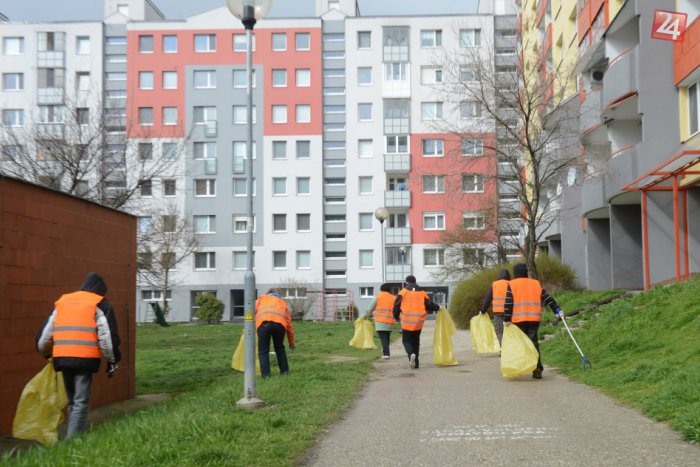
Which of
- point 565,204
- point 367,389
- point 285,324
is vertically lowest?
point 367,389

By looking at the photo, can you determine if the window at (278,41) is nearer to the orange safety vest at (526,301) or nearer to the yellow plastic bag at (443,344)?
the yellow plastic bag at (443,344)

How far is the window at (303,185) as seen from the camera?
59281 millimetres

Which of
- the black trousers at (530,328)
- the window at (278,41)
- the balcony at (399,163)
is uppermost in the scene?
the window at (278,41)

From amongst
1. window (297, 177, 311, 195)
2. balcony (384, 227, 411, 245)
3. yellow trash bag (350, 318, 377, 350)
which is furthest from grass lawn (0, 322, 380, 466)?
window (297, 177, 311, 195)

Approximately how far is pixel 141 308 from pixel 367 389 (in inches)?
1975

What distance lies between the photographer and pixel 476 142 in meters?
25.7

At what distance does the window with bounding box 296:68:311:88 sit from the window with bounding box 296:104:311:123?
1.59 metres

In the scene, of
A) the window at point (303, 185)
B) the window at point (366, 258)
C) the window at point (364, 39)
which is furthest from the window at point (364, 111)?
the window at point (366, 258)

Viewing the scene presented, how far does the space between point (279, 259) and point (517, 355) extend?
1894 inches

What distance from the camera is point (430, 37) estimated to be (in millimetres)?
60281

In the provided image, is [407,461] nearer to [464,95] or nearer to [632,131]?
[464,95]

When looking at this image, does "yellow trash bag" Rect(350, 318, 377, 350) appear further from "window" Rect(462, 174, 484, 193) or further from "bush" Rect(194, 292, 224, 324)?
"bush" Rect(194, 292, 224, 324)

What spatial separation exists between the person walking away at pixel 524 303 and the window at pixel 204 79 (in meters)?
51.3

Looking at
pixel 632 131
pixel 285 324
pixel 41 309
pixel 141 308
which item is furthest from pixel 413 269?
pixel 41 309
